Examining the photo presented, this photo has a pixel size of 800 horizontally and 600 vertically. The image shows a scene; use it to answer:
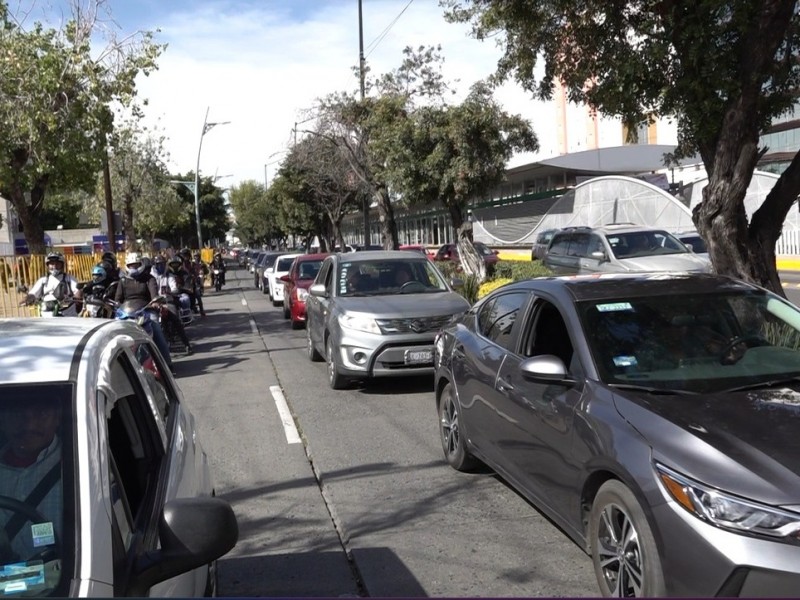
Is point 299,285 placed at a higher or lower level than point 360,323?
higher

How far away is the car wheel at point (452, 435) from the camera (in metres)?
6.34

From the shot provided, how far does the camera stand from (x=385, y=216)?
29.3 metres

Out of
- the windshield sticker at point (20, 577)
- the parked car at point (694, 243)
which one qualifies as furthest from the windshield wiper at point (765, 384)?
the parked car at point (694, 243)

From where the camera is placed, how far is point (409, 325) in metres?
9.77

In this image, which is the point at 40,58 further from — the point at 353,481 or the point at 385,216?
the point at 385,216

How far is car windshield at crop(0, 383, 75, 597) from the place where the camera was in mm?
2303

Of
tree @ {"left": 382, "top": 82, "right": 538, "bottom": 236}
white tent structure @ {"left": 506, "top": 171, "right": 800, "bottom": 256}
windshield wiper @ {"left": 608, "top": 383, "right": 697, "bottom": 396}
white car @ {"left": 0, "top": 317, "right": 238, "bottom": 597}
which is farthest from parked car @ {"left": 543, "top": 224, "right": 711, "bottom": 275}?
white car @ {"left": 0, "top": 317, "right": 238, "bottom": 597}

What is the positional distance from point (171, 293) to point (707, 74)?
10.2m

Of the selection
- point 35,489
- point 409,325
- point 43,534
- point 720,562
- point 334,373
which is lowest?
point 334,373

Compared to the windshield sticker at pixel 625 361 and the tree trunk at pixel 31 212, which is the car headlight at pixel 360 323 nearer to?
the windshield sticker at pixel 625 361

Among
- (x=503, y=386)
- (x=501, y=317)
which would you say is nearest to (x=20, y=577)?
(x=503, y=386)

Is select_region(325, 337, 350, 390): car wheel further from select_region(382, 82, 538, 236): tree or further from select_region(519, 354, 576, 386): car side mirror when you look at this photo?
select_region(382, 82, 538, 236): tree

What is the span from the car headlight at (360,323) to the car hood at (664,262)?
8.46 meters

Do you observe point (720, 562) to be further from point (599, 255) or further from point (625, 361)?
point (599, 255)
